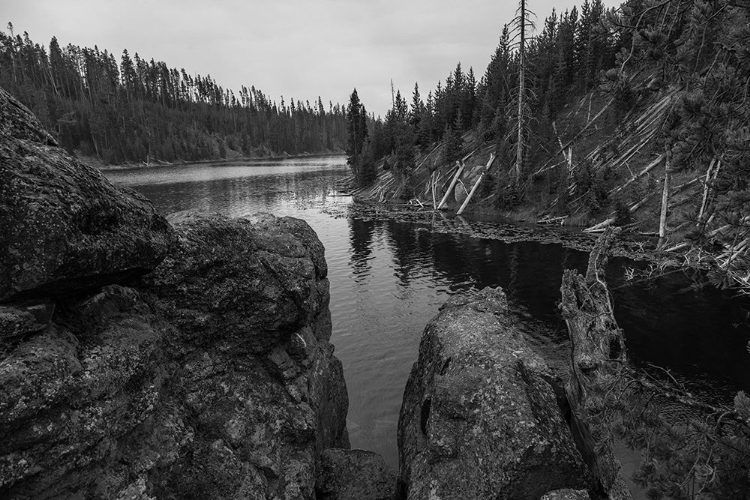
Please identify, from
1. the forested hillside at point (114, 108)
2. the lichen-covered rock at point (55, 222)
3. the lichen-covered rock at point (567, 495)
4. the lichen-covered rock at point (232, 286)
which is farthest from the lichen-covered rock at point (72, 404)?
the forested hillside at point (114, 108)

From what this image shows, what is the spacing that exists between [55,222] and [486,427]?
8325 mm

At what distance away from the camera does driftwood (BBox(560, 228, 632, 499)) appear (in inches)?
307

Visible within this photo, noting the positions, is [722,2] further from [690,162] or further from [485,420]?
[485,420]

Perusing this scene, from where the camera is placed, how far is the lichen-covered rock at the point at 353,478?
29.9ft

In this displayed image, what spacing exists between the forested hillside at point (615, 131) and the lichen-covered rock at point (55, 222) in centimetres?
799

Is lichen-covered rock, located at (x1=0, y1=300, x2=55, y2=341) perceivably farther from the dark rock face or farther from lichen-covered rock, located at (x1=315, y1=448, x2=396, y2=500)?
the dark rock face

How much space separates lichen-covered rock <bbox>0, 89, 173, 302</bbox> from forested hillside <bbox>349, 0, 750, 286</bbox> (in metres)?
7.99

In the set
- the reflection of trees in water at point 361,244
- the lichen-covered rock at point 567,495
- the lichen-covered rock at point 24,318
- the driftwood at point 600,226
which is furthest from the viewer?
the driftwood at point 600,226

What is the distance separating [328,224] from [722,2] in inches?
1616

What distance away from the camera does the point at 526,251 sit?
99.0ft

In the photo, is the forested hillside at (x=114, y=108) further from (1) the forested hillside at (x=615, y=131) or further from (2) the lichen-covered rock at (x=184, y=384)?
(2) the lichen-covered rock at (x=184, y=384)

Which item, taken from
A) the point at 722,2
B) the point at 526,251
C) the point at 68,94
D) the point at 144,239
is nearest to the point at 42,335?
the point at 144,239

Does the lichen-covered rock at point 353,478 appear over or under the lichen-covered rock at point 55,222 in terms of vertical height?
under

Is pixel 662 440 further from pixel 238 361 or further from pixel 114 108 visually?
pixel 114 108
